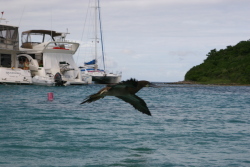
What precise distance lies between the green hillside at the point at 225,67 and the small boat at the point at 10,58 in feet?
135

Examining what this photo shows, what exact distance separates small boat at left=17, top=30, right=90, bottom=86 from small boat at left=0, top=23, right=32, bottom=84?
50.3 inches

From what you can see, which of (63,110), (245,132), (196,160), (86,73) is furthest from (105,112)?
(86,73)

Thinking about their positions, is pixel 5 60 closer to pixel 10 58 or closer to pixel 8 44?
pixel 10 58

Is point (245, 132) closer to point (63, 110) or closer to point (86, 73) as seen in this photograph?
point (63, 110)

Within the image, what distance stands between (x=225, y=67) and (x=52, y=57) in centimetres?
4247

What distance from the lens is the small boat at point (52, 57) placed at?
5309 cm

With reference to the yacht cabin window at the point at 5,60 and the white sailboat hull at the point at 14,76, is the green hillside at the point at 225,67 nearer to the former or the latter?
the yacht cabin window at the point at 5,60

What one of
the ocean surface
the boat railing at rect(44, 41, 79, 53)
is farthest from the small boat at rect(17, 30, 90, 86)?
the ocean surface

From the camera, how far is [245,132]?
16.3m

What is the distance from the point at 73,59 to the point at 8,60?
7.99 m

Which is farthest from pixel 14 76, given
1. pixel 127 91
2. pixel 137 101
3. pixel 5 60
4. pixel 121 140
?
pixel 127 91

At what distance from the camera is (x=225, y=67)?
86.1 m

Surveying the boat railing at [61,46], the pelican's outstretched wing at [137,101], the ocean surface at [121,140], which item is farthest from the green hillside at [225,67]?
the pelican's outstretched wing at [137,101]

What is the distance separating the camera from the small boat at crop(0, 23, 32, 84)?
1847 inches
